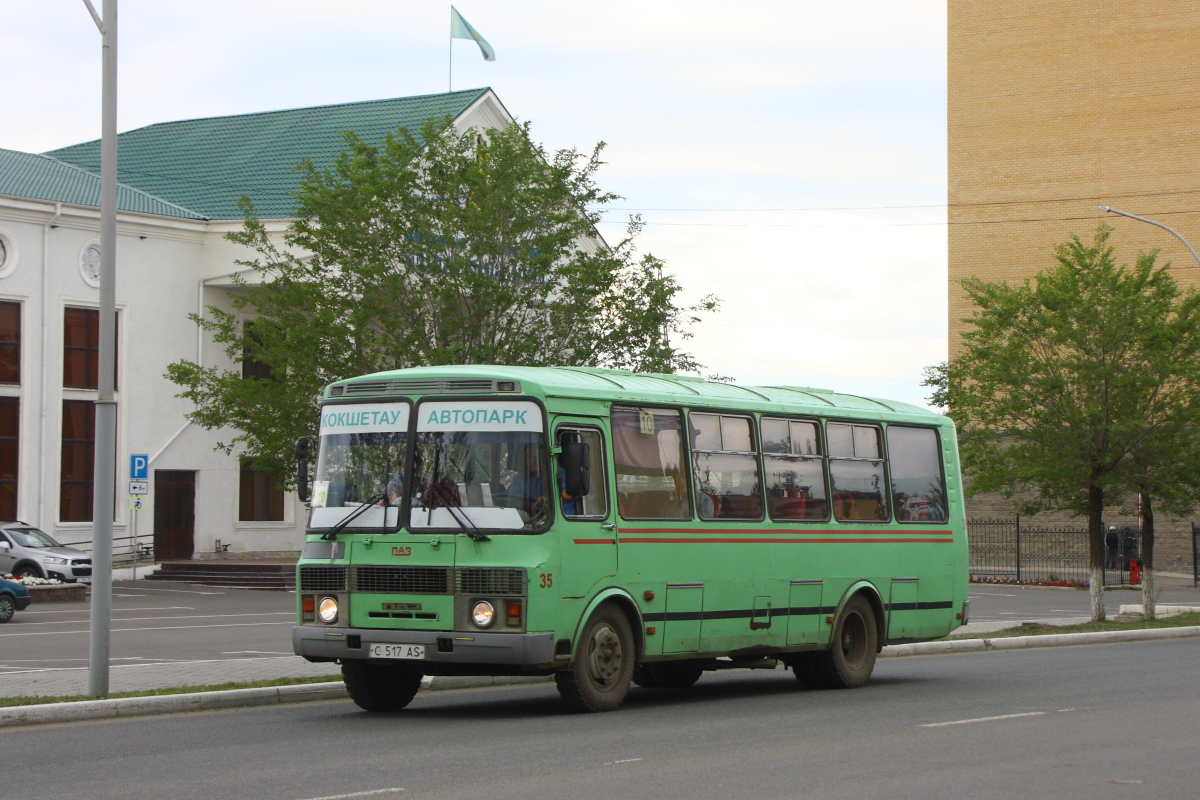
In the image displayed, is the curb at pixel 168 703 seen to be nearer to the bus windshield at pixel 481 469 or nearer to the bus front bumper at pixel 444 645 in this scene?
the bus front bumper at pixel 444 645

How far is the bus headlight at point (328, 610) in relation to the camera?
12797mm

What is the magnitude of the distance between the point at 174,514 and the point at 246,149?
13292 millimetres

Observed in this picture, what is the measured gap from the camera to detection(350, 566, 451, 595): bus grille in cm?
1240

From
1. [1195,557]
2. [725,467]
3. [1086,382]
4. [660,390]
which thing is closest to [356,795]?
[660,390]

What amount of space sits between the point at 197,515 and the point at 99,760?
3962 centimetres

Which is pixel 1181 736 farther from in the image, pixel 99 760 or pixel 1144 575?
pixel 1144 575

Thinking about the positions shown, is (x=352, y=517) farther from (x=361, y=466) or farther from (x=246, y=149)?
(x=246, y=149)

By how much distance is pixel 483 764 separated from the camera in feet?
32.7

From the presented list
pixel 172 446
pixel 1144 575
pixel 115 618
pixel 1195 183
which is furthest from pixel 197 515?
pixel 1195 183

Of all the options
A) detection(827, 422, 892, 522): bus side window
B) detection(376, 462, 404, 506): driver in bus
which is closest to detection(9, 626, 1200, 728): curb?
detection(376, 462, 404, 506): driver in bus

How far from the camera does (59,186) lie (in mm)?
45938

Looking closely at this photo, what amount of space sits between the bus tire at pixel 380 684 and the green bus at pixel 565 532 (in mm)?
18

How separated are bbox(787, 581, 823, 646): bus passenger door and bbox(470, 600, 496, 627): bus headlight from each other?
409 cm

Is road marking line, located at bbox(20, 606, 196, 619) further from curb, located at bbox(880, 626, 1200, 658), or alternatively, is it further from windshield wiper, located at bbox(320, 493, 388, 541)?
windshield wiper, located at bbox(320, 493, 388, 541)
